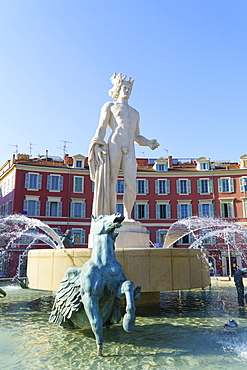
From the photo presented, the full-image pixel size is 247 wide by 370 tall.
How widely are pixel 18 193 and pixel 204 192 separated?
22.3m

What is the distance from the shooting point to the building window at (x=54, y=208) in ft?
126

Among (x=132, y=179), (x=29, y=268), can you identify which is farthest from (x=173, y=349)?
(x=132, y=179)

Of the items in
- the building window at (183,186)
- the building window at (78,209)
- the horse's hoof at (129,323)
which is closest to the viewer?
the horse's hoof at (129,323)

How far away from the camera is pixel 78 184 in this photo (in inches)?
1564

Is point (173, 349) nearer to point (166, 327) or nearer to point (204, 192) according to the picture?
point (166, 327)

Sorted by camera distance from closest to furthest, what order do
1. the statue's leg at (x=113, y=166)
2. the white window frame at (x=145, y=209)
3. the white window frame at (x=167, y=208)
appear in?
the statue's leg at (x=113, y=166)
the white window frame at (x=145, y=209)
the white window frame at (x=167, y=208)

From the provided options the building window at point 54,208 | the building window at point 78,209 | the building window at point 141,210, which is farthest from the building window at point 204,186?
the building window at point 54,208

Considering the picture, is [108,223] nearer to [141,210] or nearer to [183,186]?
[141,210]

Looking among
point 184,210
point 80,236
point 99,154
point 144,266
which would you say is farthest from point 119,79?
point 184,210

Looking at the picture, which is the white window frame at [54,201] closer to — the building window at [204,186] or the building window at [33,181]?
the building window at [33,181]

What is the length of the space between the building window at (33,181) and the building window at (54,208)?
2353mm

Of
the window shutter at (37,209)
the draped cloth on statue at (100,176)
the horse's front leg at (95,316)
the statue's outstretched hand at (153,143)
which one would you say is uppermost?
the window shutter at (37,209)

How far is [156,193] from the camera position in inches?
1615

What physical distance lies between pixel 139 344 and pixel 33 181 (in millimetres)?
35244
